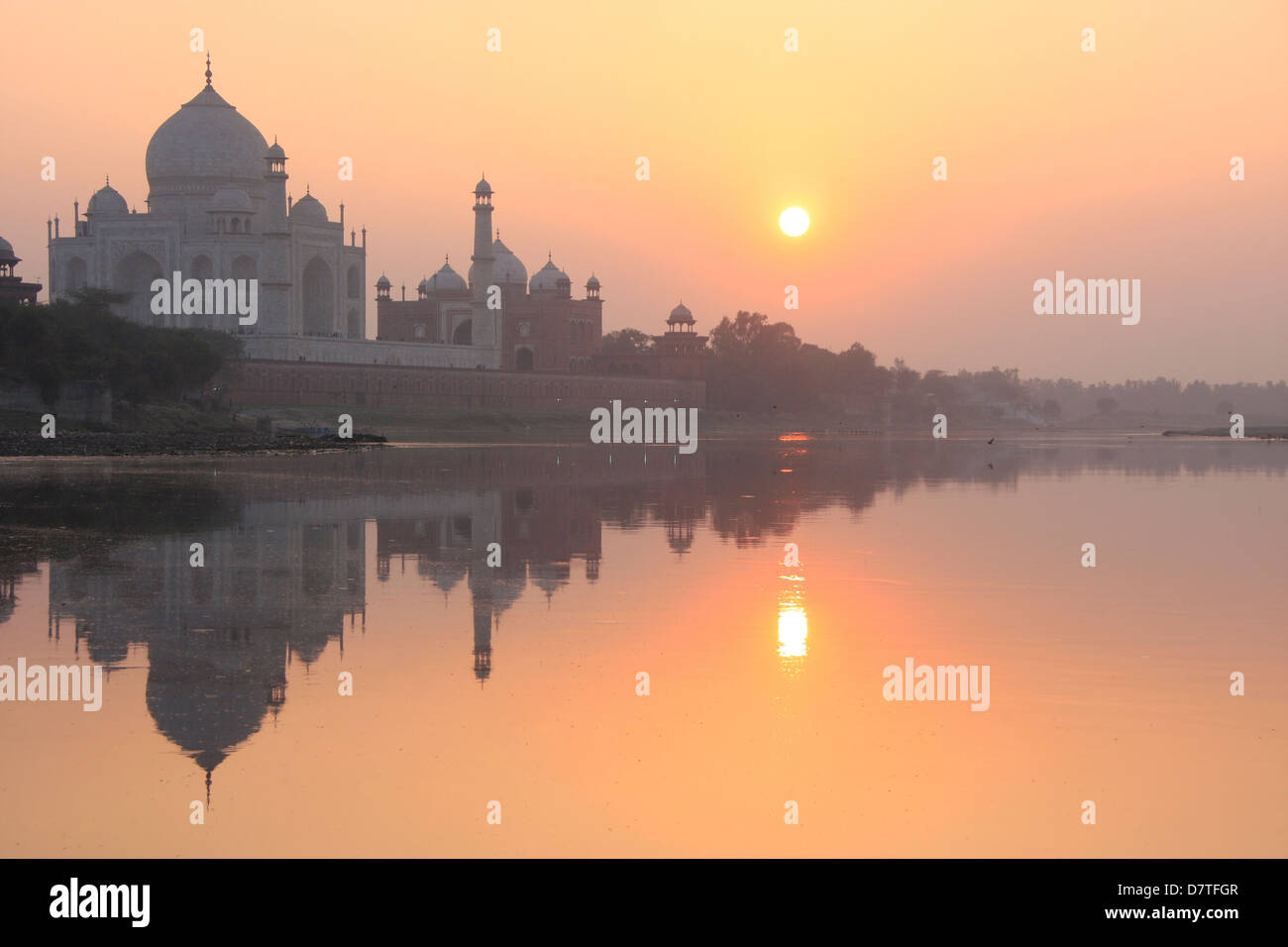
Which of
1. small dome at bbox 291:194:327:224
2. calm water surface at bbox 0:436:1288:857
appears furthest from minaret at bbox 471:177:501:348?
calm water surface at bbox 0:436:1288:857

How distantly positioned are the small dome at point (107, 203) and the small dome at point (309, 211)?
28.6 ft

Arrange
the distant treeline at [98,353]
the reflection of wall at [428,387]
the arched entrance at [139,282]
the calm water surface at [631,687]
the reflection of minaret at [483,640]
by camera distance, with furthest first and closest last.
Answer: the arched entrance at [139,282] < the reflection of wall at [428,387] < the distant treeline at [98,353] < the reflection of minaret at [483,640] < the calm water surface at [631,687]

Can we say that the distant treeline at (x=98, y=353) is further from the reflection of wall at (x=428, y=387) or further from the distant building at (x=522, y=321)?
the distant building at (x=522, y=321)

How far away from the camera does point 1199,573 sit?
15.8 meters

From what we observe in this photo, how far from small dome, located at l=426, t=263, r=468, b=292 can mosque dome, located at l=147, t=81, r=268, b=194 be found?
20.7 metres

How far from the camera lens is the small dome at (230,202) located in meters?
69.9

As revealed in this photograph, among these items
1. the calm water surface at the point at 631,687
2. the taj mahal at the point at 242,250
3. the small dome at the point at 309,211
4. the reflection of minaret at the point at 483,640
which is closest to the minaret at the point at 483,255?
the taj mahal at the point at 242,250

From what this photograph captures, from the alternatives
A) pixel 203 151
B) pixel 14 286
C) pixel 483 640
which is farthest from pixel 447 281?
pixel 483 640

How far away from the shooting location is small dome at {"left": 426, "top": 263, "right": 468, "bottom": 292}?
93.2 m

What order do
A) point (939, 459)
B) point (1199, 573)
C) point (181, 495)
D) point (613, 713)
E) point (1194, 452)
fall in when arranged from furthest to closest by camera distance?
point (1194, 452) < point (939, 459) < point (181, 495) < point (1199, 573) < point (613, 713)

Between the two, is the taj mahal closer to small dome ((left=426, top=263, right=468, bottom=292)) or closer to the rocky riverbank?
small dome ((left=426, top=263, right=468, bottom=292))
